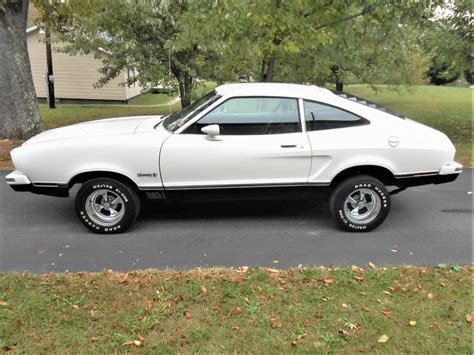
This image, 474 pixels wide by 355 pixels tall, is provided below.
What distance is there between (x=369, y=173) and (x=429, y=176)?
0.64 m

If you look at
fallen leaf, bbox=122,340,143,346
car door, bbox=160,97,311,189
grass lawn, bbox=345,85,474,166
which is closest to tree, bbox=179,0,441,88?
grass lawn, bbox=345,85,474,166

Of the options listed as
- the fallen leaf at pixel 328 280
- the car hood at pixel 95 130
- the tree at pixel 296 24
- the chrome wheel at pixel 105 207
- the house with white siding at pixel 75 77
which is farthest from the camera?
the house with white siding at pixel 75 77

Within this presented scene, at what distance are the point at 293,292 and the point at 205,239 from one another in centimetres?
138

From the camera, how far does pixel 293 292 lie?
3.67 metres

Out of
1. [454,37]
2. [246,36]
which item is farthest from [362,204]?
[454,37]

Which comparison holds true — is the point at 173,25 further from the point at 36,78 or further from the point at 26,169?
the point at 36,78

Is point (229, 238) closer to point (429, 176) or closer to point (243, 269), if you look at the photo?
point (243, 269)

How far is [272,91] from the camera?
497cm

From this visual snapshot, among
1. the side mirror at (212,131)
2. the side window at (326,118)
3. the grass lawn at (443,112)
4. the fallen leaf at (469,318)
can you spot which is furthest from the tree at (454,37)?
the fallen leaf at (469,318)

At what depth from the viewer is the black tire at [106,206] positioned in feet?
15.5

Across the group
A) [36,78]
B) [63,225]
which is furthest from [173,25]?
[36,78]

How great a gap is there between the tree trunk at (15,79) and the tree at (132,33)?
226 cm

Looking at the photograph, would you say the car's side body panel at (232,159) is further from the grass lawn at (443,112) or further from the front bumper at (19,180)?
the grass lawn at (443,112)

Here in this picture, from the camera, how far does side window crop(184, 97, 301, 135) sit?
4.79 metres
